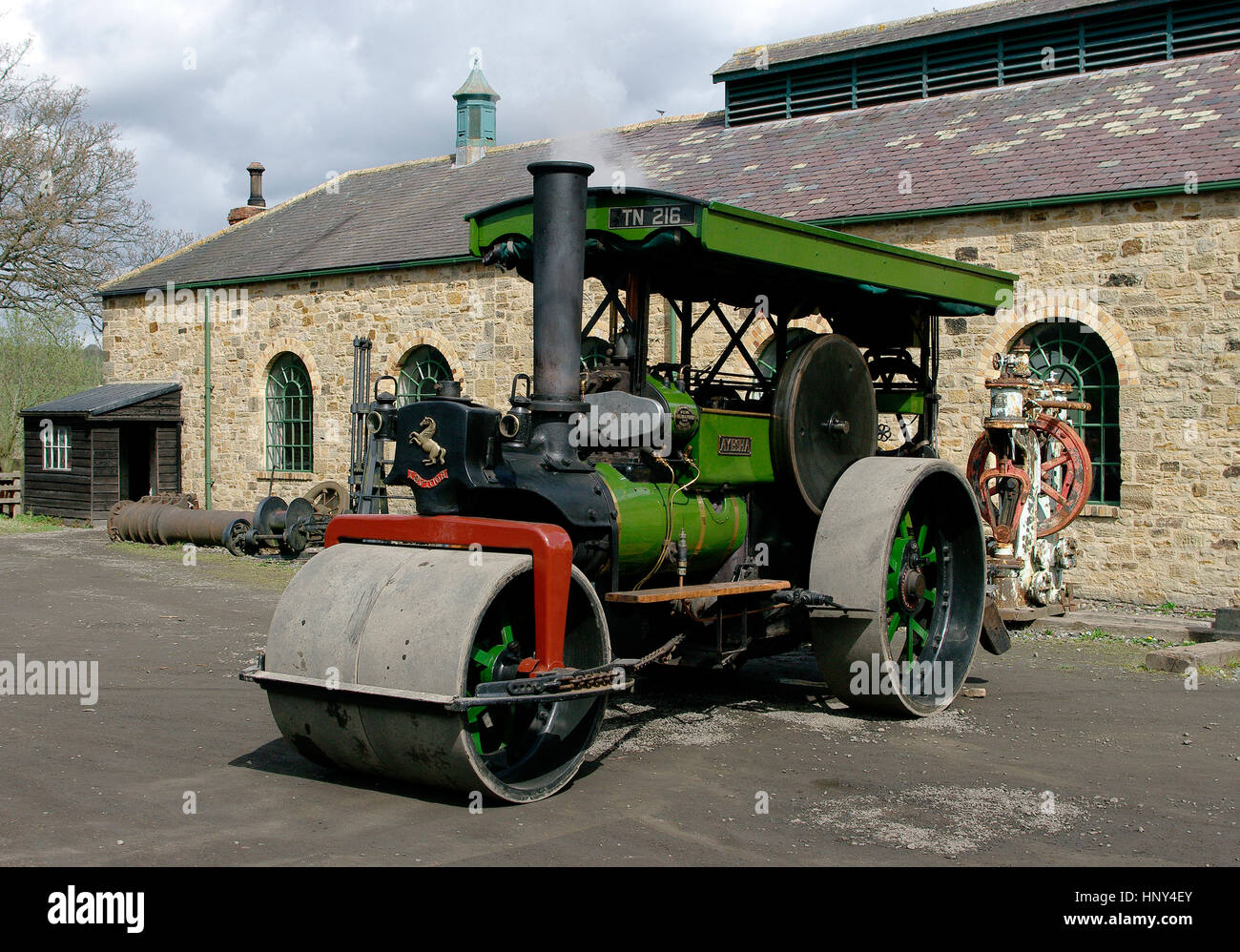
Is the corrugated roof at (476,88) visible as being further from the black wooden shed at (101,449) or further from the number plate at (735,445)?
the number plate at (735,445)

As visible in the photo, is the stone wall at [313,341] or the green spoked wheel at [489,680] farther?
the stone wall at [313,341]

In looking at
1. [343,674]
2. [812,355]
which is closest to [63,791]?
[343,674]

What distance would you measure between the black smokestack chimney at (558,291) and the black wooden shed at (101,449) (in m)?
17.3

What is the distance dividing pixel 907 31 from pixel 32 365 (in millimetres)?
22899

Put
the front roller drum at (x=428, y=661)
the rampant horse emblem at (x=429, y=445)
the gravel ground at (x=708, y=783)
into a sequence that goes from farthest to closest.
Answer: the rampant horse emblem at (x=429, y=445)
the front roller drum at (x=428, y=661)
the gravel ground at (x=708, y=783)

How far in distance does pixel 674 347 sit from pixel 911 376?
7352mm

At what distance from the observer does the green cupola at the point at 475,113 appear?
24.9m

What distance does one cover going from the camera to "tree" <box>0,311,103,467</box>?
29875 mm
